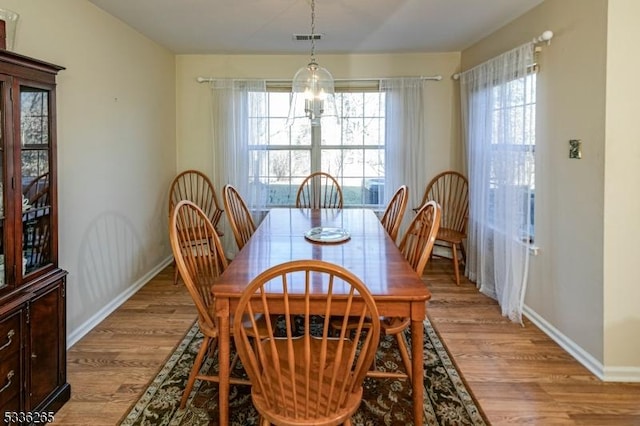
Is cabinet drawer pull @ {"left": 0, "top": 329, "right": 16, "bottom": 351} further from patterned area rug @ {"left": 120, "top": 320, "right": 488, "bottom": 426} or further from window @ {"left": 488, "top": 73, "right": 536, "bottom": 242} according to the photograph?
window @ {"left": 488, "top": 73, "right": 536, "bottom": 242}

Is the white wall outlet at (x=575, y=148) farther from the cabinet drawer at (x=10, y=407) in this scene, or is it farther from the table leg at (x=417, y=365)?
the cabinet drawer at (x=10, y=407)

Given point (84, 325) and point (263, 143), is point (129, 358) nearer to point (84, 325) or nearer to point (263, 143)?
point (84, 325)

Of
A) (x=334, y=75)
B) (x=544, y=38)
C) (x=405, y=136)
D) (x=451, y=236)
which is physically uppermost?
(x=334, y=75)

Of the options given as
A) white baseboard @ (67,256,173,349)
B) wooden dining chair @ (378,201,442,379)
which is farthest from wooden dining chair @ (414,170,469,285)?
white baseboard @ (67,256,173,349)

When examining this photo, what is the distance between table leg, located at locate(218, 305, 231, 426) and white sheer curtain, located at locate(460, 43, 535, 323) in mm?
2318

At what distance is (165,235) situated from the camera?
474 centimetres

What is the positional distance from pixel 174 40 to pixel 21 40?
1962 mm

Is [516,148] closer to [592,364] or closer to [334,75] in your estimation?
[592,364]

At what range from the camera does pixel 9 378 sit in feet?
5.93

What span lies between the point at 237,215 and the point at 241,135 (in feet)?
5.33

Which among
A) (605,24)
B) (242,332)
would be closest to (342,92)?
(605,24)

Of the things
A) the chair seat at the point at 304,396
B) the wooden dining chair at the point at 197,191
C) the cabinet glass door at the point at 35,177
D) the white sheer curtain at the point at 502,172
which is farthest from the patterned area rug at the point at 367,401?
the wooden dining chair at the point at 197,191

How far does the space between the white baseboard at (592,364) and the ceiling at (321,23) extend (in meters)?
2.31

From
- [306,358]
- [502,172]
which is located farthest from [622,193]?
[306,358]
